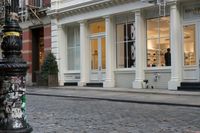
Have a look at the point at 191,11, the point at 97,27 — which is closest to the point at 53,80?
the point at 97,27

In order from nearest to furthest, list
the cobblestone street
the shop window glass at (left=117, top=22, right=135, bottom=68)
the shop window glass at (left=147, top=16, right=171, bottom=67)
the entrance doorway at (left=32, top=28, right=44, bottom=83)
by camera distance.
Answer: the cobblestone street < the shop window glass at (left=147, top=16, right=171, bottom=67) < the shop window glass at (left=117, top=22, right=135, bottom=68) < the entrance doorway at (left=32, top=28, right=44, bottom=83)

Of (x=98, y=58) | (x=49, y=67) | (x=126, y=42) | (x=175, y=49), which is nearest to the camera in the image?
(x=175, y=49)

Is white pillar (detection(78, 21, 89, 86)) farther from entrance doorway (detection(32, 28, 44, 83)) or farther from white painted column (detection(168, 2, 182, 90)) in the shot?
white painted column (detection(168, 2, 182, 90))

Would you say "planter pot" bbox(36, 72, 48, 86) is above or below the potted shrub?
below

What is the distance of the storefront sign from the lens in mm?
21594

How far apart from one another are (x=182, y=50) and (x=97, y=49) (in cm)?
704

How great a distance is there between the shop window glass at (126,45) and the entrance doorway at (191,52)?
3787mm

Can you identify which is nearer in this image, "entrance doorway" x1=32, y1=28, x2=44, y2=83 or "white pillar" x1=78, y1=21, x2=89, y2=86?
"white pillar" x1=78, y1=21, x2=89, y2=86

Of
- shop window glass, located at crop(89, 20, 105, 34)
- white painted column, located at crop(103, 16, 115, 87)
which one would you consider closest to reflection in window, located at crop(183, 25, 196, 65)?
white painted column, located at crop(103, 16, 115, 87)

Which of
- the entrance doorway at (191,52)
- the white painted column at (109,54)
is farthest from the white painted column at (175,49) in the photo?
the white painted column at (109,54)

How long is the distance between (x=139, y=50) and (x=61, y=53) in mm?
7763

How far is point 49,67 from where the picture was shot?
28.6 meters

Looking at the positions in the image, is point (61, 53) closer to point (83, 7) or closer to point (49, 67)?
point (49, 67)

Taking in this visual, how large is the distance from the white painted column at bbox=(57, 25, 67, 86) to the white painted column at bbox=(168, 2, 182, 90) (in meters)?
9.98
